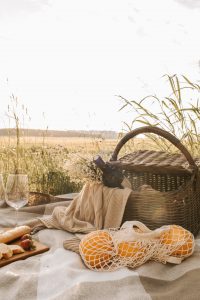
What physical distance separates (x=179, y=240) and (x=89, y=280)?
426mm

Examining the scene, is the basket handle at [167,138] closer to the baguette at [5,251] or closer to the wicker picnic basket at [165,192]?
the wicker picnic basket at [165,192]

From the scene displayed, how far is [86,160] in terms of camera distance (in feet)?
7.07

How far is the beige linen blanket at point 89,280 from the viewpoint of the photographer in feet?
4.27

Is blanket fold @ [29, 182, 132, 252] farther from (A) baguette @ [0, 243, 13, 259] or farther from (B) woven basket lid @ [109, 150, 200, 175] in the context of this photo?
(A) baguette @ [0, 243, 13, 259]

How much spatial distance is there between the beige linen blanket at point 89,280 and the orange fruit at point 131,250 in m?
0.05

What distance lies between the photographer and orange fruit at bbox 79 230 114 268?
1.53 metres

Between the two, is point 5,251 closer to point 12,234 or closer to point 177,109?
point 12,234

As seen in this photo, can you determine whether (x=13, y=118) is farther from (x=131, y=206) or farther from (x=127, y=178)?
(x=131, y=206)

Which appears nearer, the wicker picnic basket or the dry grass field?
the wicker picnic basket

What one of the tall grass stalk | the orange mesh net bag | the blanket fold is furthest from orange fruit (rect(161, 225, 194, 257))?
the tall grass stalk

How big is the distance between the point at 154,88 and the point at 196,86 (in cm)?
42

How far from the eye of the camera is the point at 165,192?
1967 mm

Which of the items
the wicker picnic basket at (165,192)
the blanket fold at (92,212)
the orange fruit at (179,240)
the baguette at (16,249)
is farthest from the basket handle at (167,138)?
the baguette at (16,249)

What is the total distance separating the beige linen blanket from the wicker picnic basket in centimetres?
31
